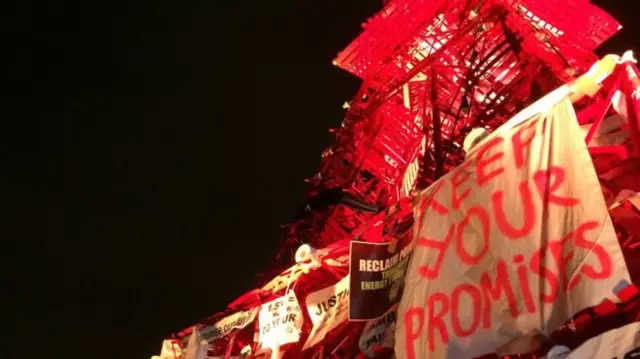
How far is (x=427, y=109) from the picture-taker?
13.4 metres

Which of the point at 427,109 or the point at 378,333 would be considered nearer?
the point at 378,333

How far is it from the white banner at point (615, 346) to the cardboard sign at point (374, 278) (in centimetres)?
292

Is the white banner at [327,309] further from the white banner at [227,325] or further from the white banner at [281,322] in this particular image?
the white banner at [227,325]

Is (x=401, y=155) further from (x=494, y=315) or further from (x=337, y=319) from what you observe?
(x=494, y=315)

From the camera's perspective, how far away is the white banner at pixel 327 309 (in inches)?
365

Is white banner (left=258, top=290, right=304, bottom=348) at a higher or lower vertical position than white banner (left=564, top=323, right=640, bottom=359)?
higher

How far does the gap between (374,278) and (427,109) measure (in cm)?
581

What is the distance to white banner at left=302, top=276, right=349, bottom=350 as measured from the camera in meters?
9.27

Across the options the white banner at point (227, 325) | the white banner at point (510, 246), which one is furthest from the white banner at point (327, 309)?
the white banner at point (510, 246)

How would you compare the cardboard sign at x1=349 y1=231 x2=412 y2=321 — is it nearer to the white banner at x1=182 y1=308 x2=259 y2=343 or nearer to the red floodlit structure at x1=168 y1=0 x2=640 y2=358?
the red floodlit structure at x1=168 y1=0 x2=640 y2=358

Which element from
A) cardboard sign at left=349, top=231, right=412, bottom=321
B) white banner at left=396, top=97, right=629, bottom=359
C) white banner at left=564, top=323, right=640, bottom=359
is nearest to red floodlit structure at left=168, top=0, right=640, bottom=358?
cardboard sign at left=349, top=231, right=412, bottom=321

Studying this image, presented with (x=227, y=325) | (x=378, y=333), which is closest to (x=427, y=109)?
(x=227, y=325)

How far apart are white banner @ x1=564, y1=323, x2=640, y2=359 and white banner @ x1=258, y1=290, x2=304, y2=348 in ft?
17.9

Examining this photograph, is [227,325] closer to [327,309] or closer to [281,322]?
[281,322]
